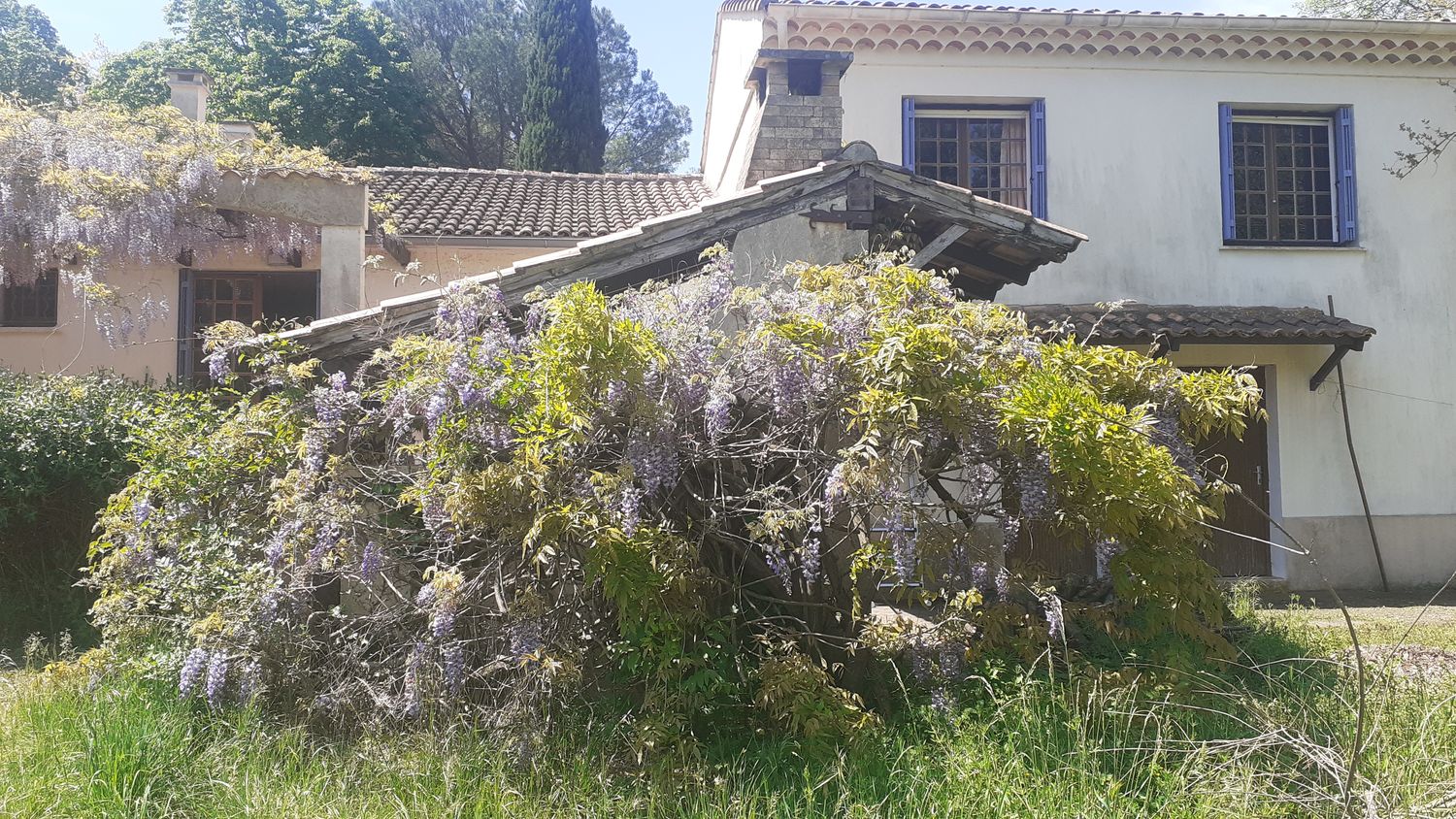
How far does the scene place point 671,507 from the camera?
4.75m

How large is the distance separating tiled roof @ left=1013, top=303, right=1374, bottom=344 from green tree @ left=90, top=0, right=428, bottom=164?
17.9 meters

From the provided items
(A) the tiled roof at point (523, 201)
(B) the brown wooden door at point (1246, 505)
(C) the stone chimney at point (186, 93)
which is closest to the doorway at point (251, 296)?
(A) the tiled roof at point (523, 201)

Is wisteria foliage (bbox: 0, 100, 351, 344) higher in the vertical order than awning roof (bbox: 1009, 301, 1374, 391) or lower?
higher

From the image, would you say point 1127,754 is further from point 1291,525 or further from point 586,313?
point 1291,525

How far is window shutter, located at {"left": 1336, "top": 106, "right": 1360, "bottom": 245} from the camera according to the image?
36.0ft

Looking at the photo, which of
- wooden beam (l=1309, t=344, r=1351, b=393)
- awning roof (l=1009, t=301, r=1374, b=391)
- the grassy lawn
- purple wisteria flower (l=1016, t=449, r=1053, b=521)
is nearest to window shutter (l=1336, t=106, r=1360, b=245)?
awning roof (l=1009, t=301, r=1374, b=391)

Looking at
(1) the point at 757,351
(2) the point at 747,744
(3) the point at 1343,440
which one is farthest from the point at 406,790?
(3) the point at 1343,440

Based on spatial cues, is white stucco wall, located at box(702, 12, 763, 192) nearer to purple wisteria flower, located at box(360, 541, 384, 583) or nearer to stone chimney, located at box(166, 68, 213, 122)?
purple wisteria flower, located at box(360, 541, 384, 583)

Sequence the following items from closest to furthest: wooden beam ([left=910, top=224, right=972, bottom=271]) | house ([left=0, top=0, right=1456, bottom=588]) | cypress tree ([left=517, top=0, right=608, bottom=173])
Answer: wooden beam ([left=910, top=224, right=972, bottom=271]), house ([left=0, top=0, right=1456, bottom=588]), cypress tree ([left=517, top=0, right=608, bottom=173])

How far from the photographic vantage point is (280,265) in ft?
38.2

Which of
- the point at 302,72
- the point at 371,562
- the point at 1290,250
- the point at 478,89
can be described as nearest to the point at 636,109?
the point at 478,89

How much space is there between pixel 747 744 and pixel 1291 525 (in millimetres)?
8544

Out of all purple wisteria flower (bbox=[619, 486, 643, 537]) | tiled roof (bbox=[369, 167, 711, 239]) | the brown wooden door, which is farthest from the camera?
tiled roof (bbox=[369, 167, 711, 239])

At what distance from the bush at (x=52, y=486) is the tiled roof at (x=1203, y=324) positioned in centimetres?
823
